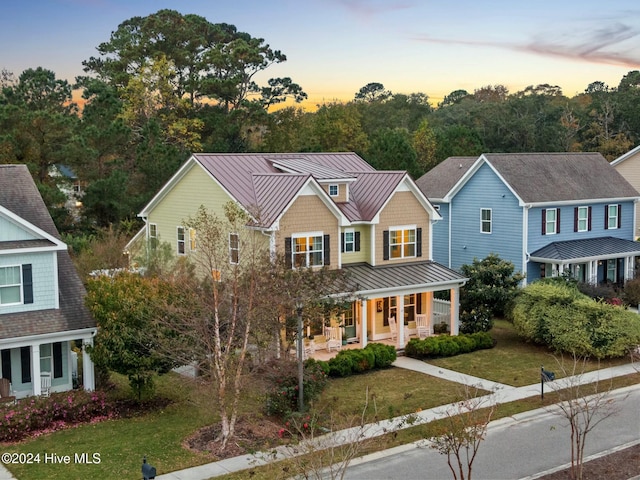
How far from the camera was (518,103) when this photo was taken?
82.0 metres

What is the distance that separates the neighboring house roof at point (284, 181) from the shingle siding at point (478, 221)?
728 cm

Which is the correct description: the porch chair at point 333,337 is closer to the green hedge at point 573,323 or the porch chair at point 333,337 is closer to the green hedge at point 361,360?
the green hedge at point 361,360

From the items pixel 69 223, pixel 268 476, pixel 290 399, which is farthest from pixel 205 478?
pixel 69 223

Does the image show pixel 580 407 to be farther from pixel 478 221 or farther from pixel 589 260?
pixel 478 221

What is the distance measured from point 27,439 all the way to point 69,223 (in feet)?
71.5

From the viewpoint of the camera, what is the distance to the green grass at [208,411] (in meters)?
18.4

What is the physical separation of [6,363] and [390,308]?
635 inches

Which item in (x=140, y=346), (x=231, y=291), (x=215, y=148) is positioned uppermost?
(x=215, y=148)

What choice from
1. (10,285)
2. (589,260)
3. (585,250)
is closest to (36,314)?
(10,285)

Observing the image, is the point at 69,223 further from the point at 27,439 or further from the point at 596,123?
the point at 596,123

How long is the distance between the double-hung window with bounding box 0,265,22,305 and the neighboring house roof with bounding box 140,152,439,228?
8.65m

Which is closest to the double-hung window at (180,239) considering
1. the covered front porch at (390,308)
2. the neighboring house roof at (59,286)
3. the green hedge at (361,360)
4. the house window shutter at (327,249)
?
the house window shutter at (327,249)

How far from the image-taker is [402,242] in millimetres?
33656

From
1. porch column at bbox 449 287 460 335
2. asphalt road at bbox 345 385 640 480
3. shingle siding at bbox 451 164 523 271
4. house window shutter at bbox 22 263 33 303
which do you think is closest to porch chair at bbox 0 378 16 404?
house window shutter at bbox 22 263 33 303
